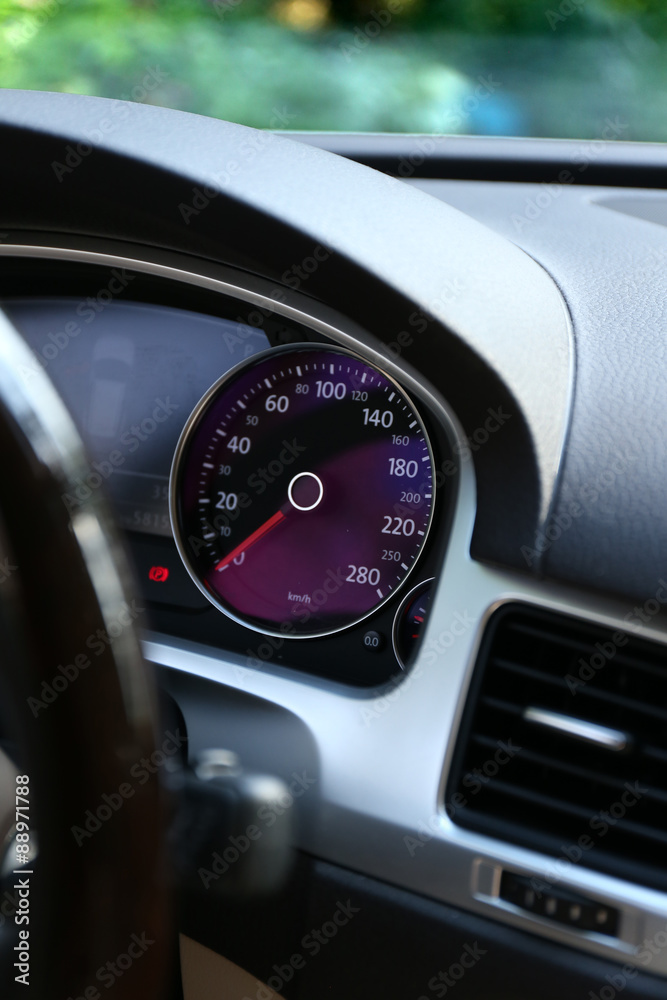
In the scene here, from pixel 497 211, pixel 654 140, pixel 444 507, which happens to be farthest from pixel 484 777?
pixel 654 140

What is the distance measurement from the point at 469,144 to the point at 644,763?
3.53 ft

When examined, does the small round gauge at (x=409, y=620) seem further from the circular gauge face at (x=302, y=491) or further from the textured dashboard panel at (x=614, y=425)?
the textured dashboard panel at (x=614, y=425)

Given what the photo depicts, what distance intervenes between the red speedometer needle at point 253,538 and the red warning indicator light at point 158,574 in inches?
3.3

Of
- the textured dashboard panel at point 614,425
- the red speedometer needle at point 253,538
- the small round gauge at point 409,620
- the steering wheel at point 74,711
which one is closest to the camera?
the steering wheel at point 74,711

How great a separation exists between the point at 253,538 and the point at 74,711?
3.09 feet

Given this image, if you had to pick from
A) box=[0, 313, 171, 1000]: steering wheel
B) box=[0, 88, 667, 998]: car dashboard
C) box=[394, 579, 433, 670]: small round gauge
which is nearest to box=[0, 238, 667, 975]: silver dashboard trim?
box=[0, 88, 667, 998]: car dashboard

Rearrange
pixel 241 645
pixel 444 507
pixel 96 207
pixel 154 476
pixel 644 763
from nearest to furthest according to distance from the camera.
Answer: pixel 644 763 < pixel 96 207 < pixel 444 507 < pixel 241 645 < pixel 154 476

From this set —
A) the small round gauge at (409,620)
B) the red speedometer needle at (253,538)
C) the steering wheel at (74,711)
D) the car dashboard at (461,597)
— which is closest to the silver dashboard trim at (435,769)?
the car dashboard at (461,597)

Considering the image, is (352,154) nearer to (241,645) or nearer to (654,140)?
(654,140)

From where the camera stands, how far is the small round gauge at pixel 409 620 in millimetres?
1355

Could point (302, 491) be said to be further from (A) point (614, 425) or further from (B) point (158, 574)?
(A) point (614, 425)

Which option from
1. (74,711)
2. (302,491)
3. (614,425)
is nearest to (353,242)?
(614,425)

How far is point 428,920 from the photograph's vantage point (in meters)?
1.07

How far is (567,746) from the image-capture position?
103 centimetres
